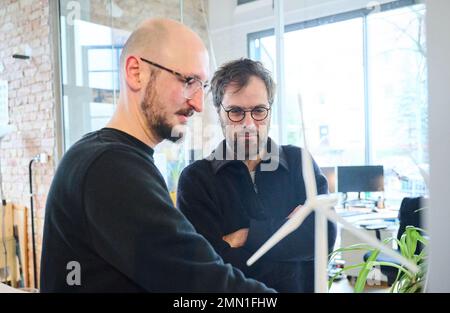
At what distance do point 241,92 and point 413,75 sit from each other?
331mm

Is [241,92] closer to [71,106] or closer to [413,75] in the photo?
[413,75]

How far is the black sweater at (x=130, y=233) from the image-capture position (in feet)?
2.34

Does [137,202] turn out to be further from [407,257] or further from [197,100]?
[407,257]

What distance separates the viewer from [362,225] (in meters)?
0.68

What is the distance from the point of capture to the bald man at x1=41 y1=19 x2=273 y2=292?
2.35 feet

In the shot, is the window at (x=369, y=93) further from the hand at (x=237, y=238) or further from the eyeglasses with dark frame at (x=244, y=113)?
the hand at (x=237, y=238)

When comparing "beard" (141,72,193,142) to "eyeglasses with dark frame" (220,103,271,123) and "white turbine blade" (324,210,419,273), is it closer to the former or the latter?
"eyeglasses with dark frame" (220,103,271,123)

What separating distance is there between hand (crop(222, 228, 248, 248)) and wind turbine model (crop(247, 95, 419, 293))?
4 cm

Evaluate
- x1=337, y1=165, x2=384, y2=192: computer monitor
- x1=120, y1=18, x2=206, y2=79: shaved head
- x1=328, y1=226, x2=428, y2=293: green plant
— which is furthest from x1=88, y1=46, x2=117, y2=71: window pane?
x1=328, y1=226, x2=428, y2=293: green plant

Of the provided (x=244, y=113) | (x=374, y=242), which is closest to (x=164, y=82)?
(x=244, y=113)

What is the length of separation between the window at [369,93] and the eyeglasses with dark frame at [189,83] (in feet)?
0.68

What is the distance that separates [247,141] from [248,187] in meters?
0.10

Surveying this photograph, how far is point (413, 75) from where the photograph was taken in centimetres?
68
